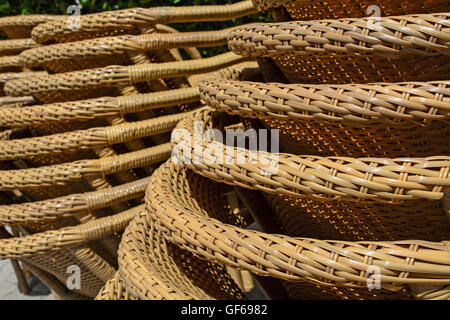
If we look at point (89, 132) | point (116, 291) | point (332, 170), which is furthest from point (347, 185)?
point (89, 132)

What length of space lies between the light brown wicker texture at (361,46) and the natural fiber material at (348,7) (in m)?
0.09

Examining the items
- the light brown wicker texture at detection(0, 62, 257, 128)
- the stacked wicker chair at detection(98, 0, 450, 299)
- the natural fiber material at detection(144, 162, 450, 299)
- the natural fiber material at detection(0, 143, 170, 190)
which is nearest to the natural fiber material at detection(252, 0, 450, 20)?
the stacked wicker chair at detection(98, 0, 450, 299)

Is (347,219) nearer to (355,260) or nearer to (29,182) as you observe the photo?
(355,260)

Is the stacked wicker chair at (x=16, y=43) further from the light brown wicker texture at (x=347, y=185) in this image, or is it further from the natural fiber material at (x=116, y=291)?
the light brown wicker texture at (x=347, y=185)

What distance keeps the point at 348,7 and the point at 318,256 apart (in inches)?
20.5

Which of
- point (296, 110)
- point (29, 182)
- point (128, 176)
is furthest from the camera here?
point (128, 176)

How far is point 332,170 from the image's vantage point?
0.64 meters

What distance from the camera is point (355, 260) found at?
23.4 inches

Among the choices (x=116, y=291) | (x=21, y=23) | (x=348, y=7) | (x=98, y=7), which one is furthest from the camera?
(x=98, y=7)

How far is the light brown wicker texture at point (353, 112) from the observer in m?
0.61

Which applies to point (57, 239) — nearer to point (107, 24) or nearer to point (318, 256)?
point (107, 24)

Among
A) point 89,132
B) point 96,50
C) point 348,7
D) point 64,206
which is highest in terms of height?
Answer: point 348,7

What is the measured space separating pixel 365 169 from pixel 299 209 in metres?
0.33
